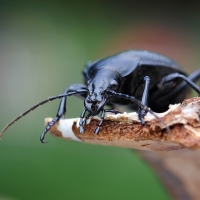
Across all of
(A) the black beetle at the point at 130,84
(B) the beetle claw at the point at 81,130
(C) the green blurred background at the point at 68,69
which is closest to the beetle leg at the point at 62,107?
(A) the black beetle at the point at 130,84

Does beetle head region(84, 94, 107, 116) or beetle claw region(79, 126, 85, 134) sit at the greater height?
beetle head region(84, 94, 107, 116)

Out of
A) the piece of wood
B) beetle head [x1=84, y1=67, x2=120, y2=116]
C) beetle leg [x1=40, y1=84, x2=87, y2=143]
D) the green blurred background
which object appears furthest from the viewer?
the green blurred background

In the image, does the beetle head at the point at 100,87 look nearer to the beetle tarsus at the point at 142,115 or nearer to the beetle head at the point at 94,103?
the beetle head at the point at 94,103

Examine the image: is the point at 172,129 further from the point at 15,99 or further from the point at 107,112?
the point at 15,99

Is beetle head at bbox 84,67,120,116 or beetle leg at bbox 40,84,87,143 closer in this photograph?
beetle head at bbox 84,67,120,116

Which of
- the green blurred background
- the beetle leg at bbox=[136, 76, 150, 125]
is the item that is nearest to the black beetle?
the beetle leg at bbox=[136, 76, 150, 125]

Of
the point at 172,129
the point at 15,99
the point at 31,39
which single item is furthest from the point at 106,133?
the point at 31,39

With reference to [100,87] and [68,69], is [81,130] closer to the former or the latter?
[100,87]

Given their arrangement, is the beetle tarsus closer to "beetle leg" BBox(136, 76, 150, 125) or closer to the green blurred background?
"beetle leg" BBox(136, 76, 150, 125)
